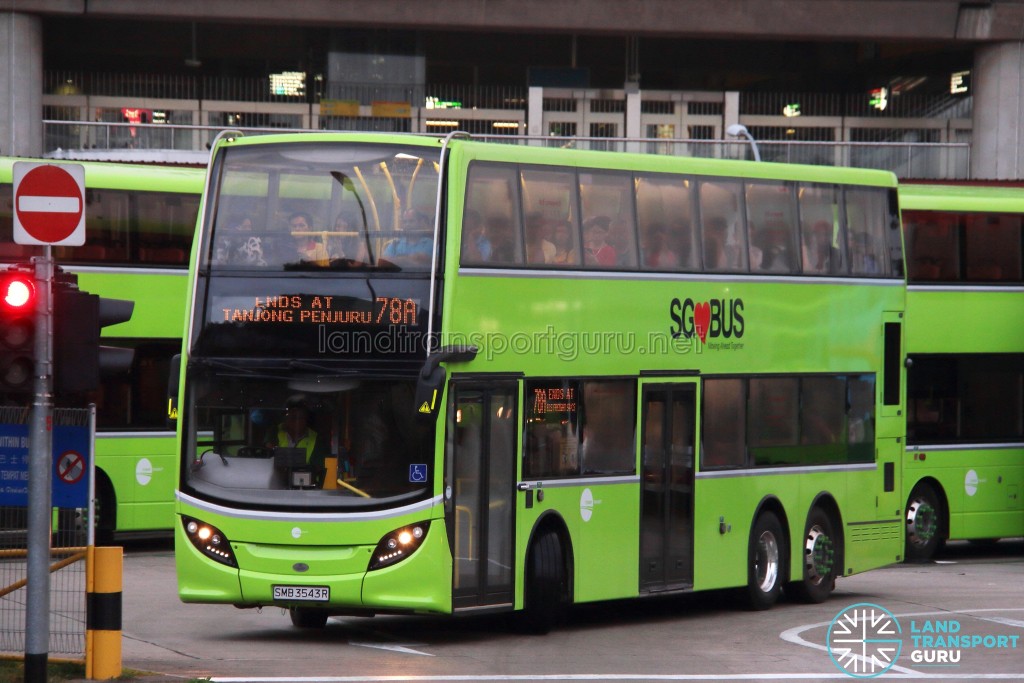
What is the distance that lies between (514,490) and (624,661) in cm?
194

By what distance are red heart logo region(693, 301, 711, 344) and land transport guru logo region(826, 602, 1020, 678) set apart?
3.05 metres

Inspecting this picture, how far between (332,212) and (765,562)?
648 cm

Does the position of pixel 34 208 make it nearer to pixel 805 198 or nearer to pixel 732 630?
pixel 732 630

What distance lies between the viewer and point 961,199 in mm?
24016

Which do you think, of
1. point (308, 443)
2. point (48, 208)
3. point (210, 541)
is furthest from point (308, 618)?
point (48, 208)

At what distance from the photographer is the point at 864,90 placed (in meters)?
39.9

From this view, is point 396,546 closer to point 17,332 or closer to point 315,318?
point 315,318

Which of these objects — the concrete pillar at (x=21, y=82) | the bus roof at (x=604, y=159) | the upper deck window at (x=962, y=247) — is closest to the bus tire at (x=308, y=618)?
the bus roof at (x=604, y=159)

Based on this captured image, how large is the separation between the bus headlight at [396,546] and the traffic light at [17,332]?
3849mm

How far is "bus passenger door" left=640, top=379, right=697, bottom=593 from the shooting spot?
15930mm

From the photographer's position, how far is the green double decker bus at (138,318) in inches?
836

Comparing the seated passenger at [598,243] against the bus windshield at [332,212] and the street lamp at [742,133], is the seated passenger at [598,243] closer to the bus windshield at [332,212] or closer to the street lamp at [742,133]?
the bus windshield at [332,212]

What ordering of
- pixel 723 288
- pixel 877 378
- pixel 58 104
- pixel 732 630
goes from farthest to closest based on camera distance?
pixel 58 104
pixel 877 378
pixel 723 288
pixel 732 630

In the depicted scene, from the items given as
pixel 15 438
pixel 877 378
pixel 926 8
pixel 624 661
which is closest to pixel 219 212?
pixel 15 438
